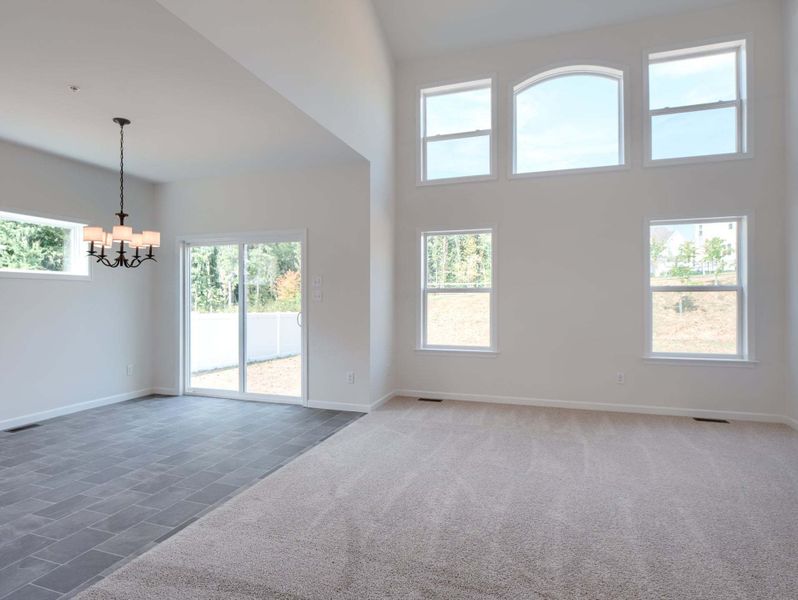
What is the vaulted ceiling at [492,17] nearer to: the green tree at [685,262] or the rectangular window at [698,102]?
the rectangular window at [698,102]

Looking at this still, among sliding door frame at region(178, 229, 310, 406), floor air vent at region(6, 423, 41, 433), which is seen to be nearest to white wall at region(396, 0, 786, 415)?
sliding door frame at region(178, 229, 310, 406)

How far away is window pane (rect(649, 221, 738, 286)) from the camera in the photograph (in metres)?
4.76

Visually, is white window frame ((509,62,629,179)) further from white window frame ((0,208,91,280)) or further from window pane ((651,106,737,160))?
white window frame ((0,208,91,280))

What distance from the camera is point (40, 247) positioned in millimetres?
4637

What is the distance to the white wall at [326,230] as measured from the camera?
4984mm

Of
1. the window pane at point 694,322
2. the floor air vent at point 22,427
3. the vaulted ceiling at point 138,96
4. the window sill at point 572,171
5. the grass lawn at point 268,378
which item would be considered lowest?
the floor air vent at point 22,427

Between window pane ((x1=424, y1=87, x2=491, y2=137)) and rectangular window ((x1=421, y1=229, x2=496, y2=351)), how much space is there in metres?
1.35

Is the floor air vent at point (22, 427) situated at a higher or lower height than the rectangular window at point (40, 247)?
lower

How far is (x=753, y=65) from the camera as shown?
182 inches

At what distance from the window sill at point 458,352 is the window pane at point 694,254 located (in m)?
1.99

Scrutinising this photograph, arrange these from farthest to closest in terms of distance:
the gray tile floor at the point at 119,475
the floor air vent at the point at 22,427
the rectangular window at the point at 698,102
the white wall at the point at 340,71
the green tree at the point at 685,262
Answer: the green tree at the point at 685,262 < the rectangular window at the point at 698,102 < the floor air vent at the point at 22,427 < the white wall at the point at 340,71 < the gray tile floor at the point at 119,475

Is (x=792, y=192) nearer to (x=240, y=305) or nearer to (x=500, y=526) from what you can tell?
(x=500, y=526)

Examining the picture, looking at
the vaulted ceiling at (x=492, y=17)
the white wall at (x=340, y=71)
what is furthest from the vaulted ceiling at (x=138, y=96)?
the vaulted ceiling at (x=492, y=17)

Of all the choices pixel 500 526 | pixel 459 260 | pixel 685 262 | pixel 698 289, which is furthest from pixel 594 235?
pixel 500 526
